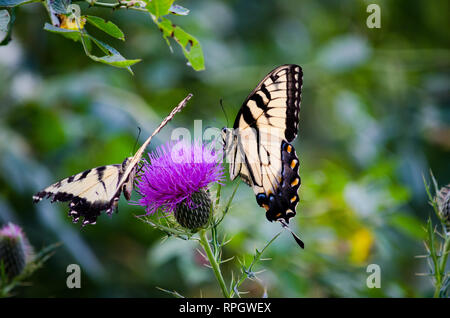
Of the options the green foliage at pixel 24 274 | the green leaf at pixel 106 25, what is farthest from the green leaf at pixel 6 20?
the green foliage at pixel 24 274

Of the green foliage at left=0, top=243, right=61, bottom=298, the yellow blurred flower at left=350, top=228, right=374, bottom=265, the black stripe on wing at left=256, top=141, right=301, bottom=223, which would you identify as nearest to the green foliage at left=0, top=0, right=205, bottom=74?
the black stripe on wing at left=256, top=141, right=301, bottom=223

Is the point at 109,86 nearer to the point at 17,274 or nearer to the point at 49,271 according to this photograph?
the point at 49,271

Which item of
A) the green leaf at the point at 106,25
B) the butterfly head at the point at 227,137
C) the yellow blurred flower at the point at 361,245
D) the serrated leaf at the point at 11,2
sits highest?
the serrated leaf at the point at 11,2

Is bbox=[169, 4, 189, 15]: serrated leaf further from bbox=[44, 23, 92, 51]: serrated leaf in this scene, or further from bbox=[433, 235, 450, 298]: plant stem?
bbox=[433, 235, 450, 298]: plant stem

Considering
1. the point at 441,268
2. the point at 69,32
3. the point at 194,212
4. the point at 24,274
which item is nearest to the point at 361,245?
the point at 441,268

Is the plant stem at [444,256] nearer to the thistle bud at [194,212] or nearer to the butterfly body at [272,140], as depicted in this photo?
the butterfly body at [272,140]

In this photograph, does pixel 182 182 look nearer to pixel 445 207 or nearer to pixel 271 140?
pixel 271 140
